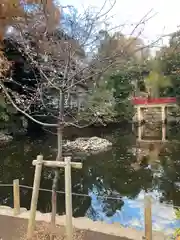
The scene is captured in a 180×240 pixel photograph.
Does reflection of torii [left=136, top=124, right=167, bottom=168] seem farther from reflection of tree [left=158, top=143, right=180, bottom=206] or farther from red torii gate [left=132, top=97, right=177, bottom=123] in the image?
red torii gate [left=132, top=97, right=177, bottom=123]

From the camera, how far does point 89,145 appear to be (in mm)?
10078

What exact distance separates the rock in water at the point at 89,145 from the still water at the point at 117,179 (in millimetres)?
362

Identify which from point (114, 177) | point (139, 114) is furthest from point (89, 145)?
point (139, 114)

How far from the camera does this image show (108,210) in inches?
181

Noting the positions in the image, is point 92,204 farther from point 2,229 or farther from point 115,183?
point 2,229

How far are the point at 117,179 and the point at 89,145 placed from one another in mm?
3874

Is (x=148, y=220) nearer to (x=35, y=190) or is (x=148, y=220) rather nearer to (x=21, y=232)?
(x=35, y=190)

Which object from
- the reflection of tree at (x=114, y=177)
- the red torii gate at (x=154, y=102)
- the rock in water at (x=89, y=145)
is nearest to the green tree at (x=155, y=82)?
the red torii gate at (x=154, y=102)

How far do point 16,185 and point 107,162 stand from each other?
497cm

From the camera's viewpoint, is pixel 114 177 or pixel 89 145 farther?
pixel 89 145

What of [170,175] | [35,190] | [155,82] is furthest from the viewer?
[155,82]

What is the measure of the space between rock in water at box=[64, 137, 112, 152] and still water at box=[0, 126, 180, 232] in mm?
362

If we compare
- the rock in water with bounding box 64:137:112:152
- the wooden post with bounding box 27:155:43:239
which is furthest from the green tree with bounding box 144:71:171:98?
the wooden post with bounding box 27:155:43:239

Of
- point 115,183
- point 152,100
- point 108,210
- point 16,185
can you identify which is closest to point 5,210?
point 16,185
